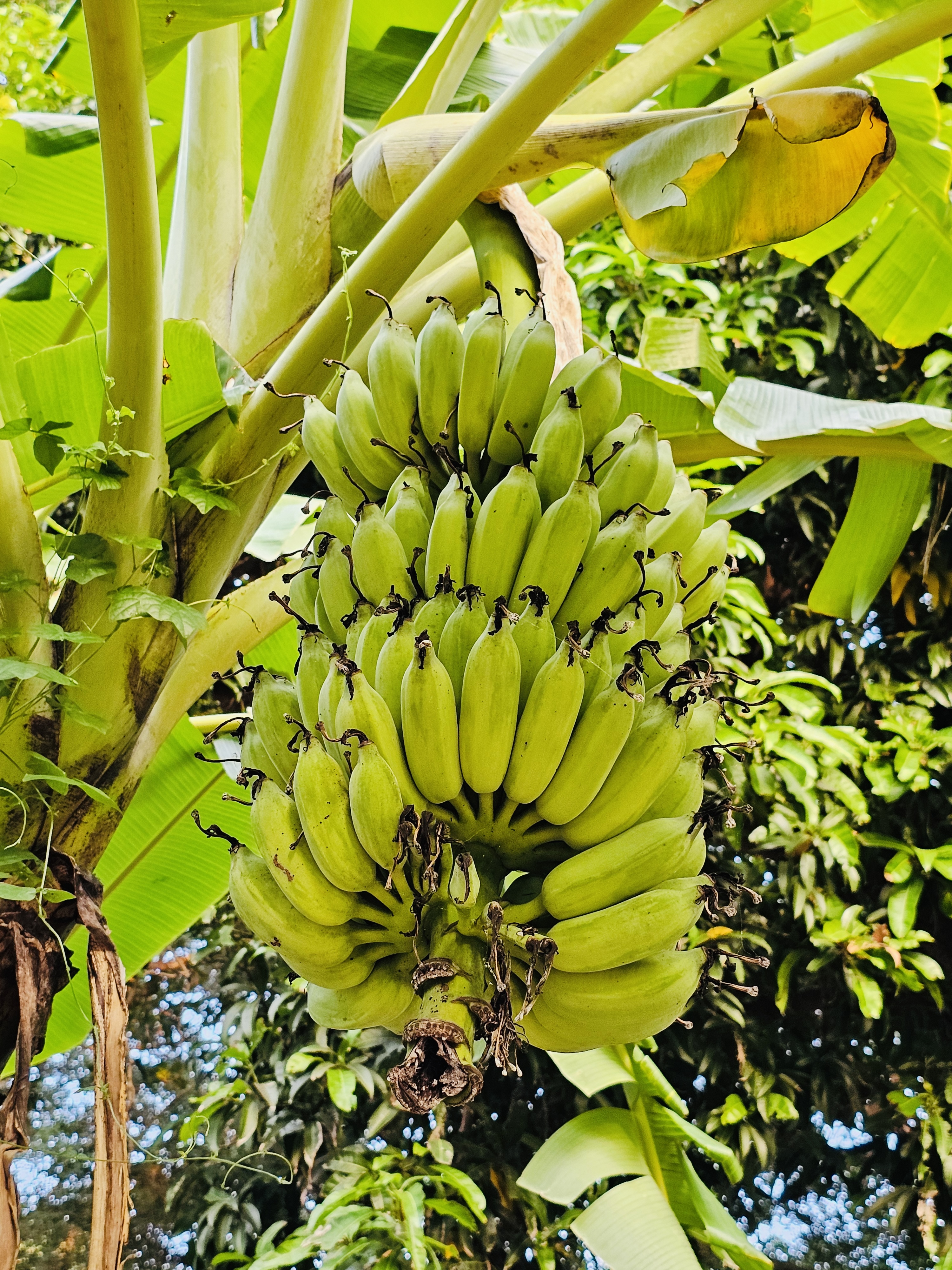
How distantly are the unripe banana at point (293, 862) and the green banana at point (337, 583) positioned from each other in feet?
0.47

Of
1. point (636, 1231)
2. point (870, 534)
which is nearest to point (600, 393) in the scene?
point (870, 534)

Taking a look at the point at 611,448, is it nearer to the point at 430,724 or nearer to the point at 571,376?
the point at 571,376

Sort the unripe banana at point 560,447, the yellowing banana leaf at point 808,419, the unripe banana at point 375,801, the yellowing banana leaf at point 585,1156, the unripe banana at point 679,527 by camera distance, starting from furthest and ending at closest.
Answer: the yellowing banana leaf at point 585,1156, the yellowing banana leaf at point 808,419, the unripe banana at point 679,527, the unripe banana at point 560,447, the unripe banana at point 375,801

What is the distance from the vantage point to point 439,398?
77cm

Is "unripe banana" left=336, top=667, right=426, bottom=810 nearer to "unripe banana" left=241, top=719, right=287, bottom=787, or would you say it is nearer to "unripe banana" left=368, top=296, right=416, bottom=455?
"unripe banana" left=241, top=719, right=287, bottom=787

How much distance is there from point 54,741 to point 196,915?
455 millimetres

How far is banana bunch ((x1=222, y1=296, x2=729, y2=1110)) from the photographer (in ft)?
1.97

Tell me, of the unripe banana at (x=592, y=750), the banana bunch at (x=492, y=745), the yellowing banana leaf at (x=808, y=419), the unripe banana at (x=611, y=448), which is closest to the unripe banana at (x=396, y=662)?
the banana bunch at (x=492, y=745)

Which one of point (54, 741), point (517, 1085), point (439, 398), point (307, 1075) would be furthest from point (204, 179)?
point (517, 1085)

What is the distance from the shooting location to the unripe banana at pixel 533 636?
65cm

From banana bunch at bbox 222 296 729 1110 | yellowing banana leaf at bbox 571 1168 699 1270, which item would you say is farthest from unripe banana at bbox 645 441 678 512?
yellowing banana leaf at bbox 571 1168 699 1270

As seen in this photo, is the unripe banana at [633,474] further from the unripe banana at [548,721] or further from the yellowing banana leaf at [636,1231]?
the yellowing banana leaf at [636,1231]

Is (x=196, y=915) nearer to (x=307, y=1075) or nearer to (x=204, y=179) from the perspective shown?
(x=204, y=179)

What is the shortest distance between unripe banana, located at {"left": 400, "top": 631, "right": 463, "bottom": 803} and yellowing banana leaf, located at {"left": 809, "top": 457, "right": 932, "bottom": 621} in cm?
89
